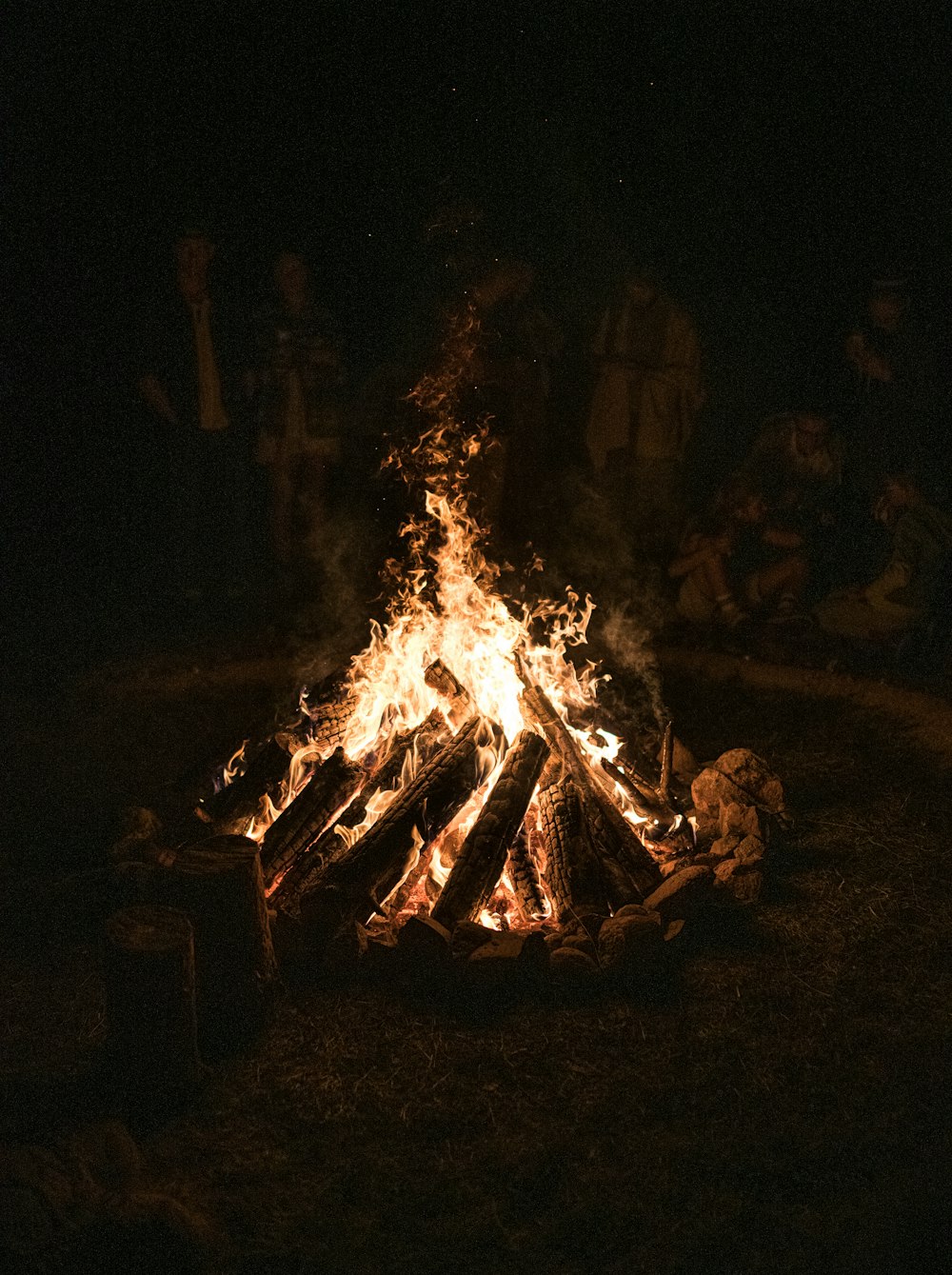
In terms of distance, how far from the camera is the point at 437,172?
12445 millimetres

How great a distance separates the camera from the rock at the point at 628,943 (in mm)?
4605

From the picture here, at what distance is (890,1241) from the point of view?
3.43 m

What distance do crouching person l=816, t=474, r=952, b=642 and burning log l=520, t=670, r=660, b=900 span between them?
344 cm

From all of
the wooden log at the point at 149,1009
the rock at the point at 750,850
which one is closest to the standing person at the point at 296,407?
the rock at the point at 750,850

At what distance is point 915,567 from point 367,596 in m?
4.08

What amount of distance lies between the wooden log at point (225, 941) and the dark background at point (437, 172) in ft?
21.6

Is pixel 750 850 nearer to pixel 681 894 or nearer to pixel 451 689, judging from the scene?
pixel 681 894

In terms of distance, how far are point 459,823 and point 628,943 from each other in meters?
1.08

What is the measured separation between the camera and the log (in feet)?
16.1

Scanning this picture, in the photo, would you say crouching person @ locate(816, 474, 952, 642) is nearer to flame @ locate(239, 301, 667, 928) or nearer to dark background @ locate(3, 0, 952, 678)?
flame @ locate(239, 301, 667, 928)

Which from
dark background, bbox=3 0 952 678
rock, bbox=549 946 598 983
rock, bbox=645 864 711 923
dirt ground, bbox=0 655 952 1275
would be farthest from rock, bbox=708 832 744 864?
A: dark background, bbox=3 0 952 678

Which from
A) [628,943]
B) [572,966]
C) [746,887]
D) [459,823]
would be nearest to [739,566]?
[746,887]

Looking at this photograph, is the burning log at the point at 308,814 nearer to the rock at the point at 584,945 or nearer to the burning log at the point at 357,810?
the burning log at the point at 357,810

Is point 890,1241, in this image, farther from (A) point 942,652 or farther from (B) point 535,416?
(B) point 535,416
